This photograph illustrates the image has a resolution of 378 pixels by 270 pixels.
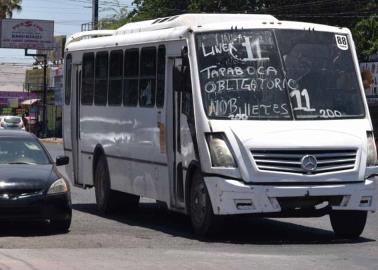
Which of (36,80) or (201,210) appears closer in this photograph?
(201,210)

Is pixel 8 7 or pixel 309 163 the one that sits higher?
pixel 8 7

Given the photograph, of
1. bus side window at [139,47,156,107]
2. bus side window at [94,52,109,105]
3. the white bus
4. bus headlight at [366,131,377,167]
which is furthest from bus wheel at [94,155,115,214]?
bus headlight at [366,131,377,167]

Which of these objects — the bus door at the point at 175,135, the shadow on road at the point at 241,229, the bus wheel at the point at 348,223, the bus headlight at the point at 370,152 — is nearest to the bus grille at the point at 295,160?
the bus headlight at the point at 370,152

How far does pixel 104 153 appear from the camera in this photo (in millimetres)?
15070

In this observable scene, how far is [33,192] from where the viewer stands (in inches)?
460

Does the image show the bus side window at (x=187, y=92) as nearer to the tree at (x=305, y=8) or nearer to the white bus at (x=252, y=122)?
the white bus at (x=252, y=122)

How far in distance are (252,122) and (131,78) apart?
330 cm

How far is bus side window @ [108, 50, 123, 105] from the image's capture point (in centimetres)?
1430

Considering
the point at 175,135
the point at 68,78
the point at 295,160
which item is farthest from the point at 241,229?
the point at 68,78

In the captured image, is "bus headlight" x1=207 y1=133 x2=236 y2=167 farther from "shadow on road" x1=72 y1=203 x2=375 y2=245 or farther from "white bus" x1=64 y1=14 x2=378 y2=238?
"shadow on road" x1=72 y1=203 x2=375 y2=245

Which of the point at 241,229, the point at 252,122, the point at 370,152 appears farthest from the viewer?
the point at 241,229

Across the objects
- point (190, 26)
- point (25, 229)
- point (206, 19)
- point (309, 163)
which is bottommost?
point (25, 229)

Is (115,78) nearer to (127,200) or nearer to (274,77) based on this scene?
(127,200)

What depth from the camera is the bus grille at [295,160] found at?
10848mm
